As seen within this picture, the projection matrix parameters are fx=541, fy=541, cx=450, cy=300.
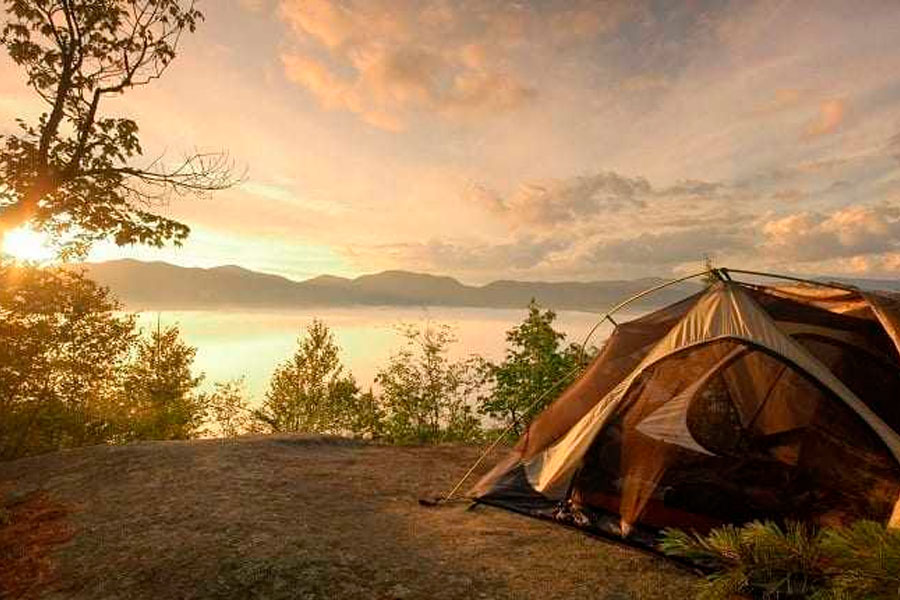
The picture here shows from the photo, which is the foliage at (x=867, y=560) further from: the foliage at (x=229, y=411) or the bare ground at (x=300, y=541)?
the foliage at (x=229, y=411)

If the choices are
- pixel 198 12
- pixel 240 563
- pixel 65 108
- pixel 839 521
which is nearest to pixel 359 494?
pixel 240 563

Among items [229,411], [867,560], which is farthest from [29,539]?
[229,411]

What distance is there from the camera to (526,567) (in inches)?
226

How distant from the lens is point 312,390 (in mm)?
40094

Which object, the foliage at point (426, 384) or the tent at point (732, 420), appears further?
the foliage at point (426, 384)

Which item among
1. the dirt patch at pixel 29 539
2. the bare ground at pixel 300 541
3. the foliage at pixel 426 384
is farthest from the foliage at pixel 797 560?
the foliage at pixel 426 384

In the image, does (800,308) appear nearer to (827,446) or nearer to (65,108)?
(827,446)

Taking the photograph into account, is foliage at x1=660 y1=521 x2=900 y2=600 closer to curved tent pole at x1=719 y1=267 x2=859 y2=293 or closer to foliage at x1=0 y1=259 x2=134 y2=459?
curved tent pole at x1=719 y1=267 x2=859 y2=293

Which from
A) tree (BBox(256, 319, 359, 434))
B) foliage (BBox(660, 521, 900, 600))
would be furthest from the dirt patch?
tree (BBox(256, 319, 359, 434))

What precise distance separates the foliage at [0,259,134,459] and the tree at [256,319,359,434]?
11.3 m

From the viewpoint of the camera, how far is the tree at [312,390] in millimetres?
38719

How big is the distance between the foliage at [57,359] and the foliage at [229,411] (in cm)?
1137

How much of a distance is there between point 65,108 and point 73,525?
891 cm

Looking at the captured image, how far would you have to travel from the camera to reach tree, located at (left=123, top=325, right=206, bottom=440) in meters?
31.1
